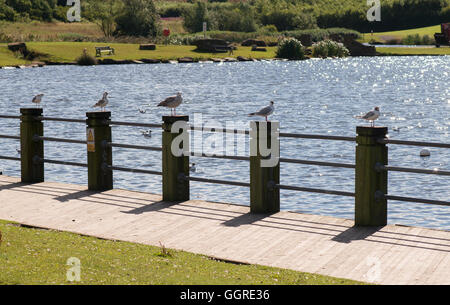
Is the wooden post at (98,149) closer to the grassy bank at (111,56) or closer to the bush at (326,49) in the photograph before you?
the grassy bank at (111,56)

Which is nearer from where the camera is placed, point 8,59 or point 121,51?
point 8,59

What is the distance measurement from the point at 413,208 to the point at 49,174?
1404 cm

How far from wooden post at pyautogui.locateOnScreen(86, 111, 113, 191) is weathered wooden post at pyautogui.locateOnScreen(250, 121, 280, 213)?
3578 mm

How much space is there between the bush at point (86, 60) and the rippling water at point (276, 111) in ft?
15.8

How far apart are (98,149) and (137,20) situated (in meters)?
151

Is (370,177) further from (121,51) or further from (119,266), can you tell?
(121,51)

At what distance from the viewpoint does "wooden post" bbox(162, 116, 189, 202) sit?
14.0 metres

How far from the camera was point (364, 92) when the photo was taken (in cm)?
9138

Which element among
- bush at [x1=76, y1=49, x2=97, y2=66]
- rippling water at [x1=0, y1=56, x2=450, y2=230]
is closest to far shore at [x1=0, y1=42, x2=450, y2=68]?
bush at [x1=76, y1=49, x2=97, y2=66]

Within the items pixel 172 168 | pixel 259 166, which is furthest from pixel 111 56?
pixel 259 166

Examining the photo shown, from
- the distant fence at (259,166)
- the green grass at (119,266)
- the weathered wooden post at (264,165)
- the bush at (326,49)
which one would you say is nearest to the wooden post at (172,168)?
the distant fence at (259,166)

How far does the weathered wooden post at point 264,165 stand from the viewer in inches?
510

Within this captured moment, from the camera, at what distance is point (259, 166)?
13.0m
